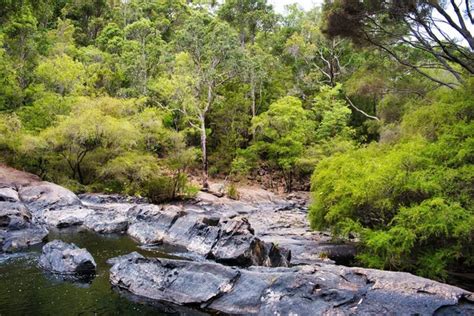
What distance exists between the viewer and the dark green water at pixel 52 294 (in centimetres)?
885

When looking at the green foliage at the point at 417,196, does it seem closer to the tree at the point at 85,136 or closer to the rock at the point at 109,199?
the rock at the point at 109,199

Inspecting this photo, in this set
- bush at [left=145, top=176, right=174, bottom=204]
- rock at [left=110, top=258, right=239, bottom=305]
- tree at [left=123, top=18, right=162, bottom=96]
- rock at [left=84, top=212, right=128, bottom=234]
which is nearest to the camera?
rock at [left=110, top=258, right=239, bottom=305]

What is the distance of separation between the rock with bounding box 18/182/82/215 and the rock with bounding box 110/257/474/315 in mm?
11569

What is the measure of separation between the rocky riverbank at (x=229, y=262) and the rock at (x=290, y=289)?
0.06 feet

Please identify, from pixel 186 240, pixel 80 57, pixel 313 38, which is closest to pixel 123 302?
pixel 186 240

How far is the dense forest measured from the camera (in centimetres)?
1147

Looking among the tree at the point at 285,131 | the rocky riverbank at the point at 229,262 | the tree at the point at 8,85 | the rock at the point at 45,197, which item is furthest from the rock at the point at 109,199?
the tree at the point at 285,131

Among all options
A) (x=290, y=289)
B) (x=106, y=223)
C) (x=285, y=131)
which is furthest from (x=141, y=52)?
(x=290, y=289)

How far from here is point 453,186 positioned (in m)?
10.8

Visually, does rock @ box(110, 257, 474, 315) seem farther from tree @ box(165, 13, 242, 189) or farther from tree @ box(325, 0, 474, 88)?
tree @ box(165, 13, 242, 189)

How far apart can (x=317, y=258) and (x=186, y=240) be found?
15.9ft

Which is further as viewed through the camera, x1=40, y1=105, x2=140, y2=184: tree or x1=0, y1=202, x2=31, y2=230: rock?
x1=40, y1=105, x2=140, y2=184: tree

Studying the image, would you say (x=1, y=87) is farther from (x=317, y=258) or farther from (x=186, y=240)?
(x=317, y=258)

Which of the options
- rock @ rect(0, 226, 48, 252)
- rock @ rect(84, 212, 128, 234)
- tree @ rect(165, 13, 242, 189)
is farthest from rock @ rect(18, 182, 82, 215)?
tree @ rect(165, 13, 242, 189)
